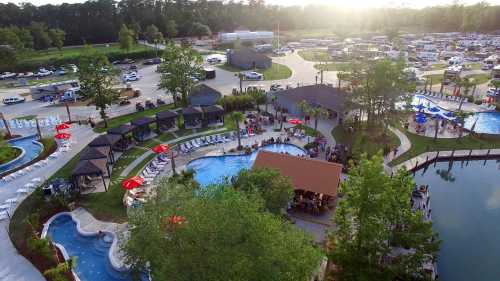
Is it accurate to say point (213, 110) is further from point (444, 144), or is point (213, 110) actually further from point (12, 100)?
point (12, 100)

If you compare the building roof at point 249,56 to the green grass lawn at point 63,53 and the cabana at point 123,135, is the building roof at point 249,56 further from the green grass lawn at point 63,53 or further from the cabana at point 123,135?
the cabana at point 123,135

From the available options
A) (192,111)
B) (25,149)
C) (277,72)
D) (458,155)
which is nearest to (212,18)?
(277,72)

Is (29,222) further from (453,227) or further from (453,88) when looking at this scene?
(453,88)

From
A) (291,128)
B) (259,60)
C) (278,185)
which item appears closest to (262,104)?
(291,128)

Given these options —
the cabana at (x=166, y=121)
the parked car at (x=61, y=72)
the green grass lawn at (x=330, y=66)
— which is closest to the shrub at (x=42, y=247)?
the cabana at (x=166, y=121)

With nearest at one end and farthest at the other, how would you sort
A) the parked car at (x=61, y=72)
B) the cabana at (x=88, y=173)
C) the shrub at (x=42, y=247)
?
the shrub at (x=42, y=247), the cabana at (x=88, y=173), the parked car at (x=61, y=72)

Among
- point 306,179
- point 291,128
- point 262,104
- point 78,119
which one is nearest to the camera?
point 306,179

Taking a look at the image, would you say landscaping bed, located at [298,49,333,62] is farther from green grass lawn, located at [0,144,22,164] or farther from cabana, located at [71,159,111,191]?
green grass lawn, located at [0,144,22,164]
